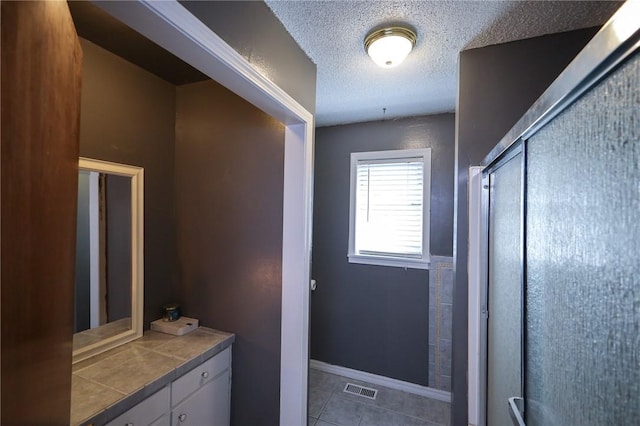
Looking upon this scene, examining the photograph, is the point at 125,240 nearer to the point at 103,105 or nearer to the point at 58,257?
the point at 103,105

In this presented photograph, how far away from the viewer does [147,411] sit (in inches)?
45.4

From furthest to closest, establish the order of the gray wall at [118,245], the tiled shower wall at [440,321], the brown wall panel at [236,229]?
the tiled shower wall at [440,321], the brown wall panel at [236,229], the gray wall at [118,245]

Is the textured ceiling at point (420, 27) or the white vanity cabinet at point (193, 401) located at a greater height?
the textured ceiling at point (420, 27)

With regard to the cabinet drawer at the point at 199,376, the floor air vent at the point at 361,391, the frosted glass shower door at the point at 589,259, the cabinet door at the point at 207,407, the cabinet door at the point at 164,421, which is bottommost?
the floor air vent at the point at 361,391

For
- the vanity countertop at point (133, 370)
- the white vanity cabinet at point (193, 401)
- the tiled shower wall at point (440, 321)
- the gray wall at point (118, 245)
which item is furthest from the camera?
the tiled shower wall at point (440, 321)

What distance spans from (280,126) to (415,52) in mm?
864

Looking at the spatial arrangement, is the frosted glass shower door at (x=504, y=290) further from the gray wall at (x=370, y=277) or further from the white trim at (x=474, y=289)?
the gray wall at (x=370, y=277)

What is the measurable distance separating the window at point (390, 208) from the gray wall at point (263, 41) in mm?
1134

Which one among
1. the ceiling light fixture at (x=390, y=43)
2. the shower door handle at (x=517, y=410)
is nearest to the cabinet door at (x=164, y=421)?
the shower door handle at (x=517, y=410)

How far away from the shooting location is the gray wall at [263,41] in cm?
87

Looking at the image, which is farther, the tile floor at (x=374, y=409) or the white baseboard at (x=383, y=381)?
the white baseboard at (x=383, y=381)

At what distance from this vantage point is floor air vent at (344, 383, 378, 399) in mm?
2268

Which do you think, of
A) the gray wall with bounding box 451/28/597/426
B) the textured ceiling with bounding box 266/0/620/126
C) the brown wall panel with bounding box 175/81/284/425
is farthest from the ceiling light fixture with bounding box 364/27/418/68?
the brown wall panel with bounding box 175/81/284/425

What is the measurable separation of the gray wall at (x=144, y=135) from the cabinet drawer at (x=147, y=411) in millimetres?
597
